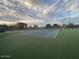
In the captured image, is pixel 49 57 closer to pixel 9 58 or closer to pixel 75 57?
pixel 75 57

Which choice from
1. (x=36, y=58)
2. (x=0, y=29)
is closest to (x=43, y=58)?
(x=36, y=58)

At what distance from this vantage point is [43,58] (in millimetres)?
14289

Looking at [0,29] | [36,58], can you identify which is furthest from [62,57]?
[0,29]

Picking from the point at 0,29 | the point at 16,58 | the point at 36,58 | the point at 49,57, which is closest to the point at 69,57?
the point at 49,57

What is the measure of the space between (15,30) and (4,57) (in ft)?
147

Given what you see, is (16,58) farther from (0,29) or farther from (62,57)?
(0,29)

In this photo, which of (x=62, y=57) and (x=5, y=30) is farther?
(x=5, y=30)

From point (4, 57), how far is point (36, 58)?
213 centimetres

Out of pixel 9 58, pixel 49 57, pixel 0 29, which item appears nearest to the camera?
pixel 9 58

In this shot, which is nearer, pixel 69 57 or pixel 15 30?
pixel 69 57

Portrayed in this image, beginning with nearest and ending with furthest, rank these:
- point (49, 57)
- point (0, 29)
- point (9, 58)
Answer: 1. point (9, 58)
2. point (49, 57)
3. point (0, 29)

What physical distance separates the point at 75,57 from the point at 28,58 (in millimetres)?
3284

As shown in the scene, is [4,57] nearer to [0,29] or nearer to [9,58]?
[9,58]

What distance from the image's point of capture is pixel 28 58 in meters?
14.2
